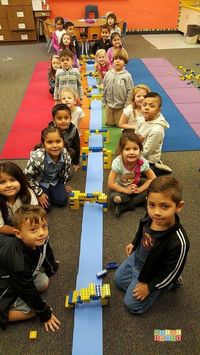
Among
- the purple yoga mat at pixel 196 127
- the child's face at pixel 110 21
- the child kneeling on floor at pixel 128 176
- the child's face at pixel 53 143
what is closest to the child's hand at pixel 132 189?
the child kneeling on floor at pixel 128 176

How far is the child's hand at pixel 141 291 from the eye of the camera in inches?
69.4

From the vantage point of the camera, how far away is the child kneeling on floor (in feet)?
8.01

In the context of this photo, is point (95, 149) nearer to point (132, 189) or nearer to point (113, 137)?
point (113, 137)

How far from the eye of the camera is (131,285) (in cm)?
189

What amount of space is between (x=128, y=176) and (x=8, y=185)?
3.81 ft

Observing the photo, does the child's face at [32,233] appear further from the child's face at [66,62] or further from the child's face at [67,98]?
the child's face at [66,62]

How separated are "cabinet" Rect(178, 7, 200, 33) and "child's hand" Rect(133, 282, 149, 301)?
9344mm

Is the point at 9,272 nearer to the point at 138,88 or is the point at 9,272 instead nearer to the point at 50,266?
the point at 50,266

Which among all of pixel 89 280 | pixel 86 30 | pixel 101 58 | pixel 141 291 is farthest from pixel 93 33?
pixel 141 291

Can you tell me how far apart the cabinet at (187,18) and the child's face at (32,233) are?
946 centimetres

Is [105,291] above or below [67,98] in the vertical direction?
below

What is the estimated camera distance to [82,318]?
187cm

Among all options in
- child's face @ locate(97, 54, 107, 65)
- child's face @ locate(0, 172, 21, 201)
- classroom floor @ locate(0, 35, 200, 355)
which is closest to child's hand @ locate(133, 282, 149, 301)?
classroom floor @ locate(0, 35, 200, 355)

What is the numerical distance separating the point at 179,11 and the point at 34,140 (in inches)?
352
